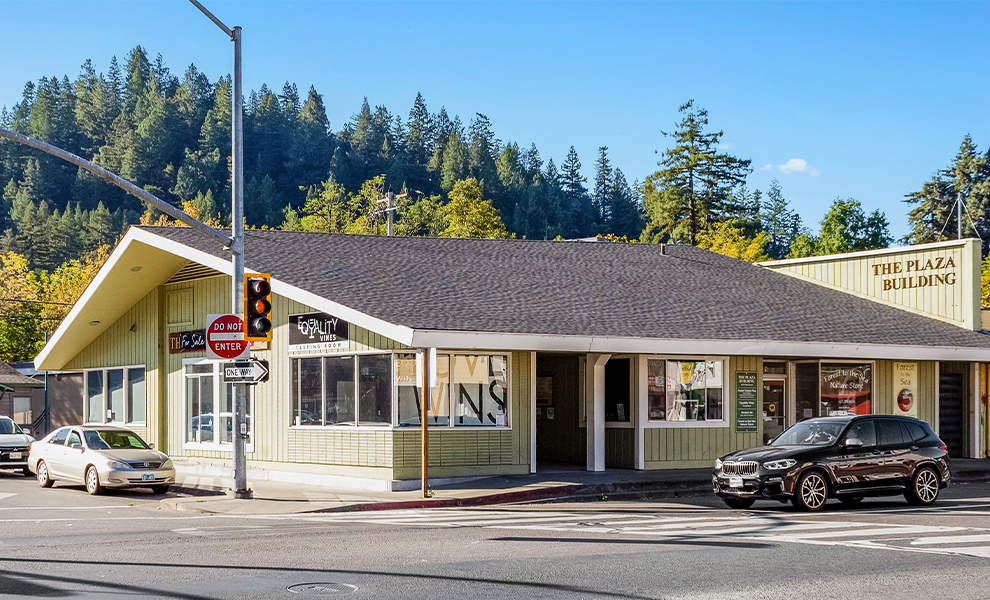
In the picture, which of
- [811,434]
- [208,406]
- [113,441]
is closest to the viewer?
[811,434]

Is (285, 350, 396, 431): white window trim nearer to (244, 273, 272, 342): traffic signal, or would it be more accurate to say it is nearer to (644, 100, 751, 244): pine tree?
(244, 273, 272, 342): traffic signal

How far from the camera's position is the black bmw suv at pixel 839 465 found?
55.9 feet

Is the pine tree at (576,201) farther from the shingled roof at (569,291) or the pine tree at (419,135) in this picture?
the shingled roof at (569,291)

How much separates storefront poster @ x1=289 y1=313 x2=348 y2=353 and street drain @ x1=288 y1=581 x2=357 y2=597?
Result: 12.8 metres

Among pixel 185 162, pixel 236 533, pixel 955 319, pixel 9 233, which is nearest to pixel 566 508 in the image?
pixel 236 533

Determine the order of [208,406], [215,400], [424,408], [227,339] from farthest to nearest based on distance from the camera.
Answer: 1. [208,406]
2. [215,400]
3. [227,339]
4. [424,408]

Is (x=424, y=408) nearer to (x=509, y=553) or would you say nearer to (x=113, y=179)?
(x=113, y=179)

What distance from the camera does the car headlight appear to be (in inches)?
670

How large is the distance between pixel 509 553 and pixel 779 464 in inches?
258

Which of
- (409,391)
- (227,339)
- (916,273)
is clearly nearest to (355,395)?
(409,391)

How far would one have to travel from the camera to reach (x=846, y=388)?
27.2 m

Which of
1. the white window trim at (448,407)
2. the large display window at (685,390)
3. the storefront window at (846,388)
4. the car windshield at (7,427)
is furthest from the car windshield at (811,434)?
the car windshield at (7,427)

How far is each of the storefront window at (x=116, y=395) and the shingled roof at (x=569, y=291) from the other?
19.5 feet

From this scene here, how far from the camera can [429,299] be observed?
22.9 meters
